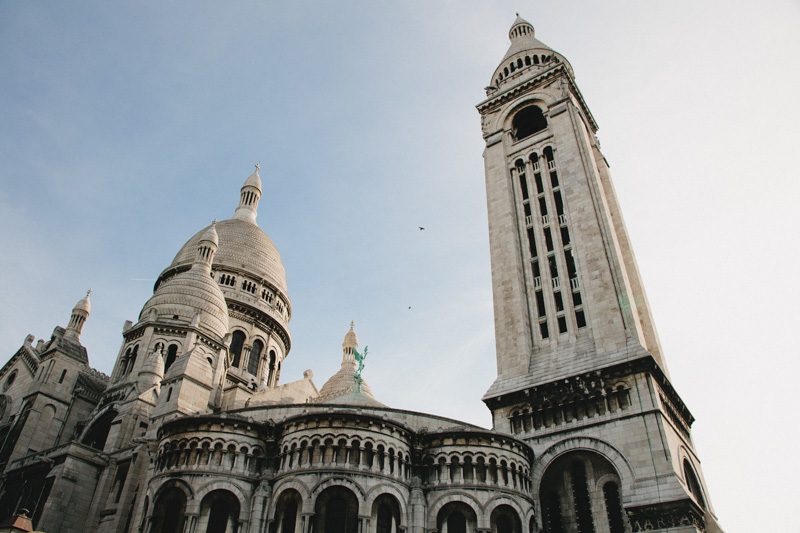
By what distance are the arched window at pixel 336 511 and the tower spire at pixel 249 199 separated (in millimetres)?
49052

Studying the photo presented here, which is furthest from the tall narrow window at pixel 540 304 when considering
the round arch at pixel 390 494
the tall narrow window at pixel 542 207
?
the round arch at pixel 390 494

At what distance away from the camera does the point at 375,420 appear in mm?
24844

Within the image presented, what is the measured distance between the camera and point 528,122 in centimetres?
4619

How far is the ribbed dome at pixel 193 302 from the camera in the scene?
143 feet

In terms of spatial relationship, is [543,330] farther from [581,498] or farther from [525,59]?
[525,59]

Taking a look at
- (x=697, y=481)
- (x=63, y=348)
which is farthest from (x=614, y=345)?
(x=63, y=348)

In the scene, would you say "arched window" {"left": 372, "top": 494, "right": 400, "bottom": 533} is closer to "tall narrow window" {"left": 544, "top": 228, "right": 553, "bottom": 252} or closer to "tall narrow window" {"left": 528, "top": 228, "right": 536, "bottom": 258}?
"tall narrow window" {"left": 528, "top": 228, "right": 536, "bottom": 258}

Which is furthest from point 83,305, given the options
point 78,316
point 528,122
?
point 528,122

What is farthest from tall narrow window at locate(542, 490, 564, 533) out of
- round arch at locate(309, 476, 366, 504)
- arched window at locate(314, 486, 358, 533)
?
arched window at locate(314, 486, 358, 533)

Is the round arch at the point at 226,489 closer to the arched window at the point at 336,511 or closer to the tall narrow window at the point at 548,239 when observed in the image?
the arched window at the point at 336,511

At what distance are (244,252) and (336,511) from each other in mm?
40351

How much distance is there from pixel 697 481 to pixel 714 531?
4.53m

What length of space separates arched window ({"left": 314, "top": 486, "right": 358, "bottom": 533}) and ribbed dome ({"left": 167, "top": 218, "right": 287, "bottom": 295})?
37.4 metres

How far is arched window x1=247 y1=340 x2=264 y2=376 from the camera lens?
53.4m
